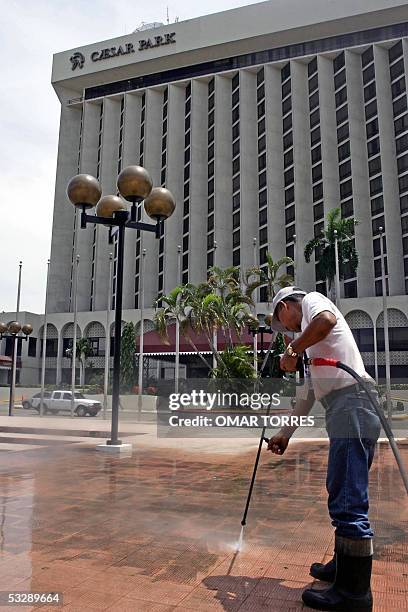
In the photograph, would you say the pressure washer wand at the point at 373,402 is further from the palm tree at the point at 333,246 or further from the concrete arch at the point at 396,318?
the concrete arch at the point at 396,318

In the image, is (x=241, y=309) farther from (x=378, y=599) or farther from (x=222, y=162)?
(x=222, y=162)

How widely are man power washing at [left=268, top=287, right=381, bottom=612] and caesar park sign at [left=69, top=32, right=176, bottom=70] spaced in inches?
2657

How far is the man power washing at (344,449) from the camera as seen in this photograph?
2.53 meters

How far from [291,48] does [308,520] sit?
63.3m

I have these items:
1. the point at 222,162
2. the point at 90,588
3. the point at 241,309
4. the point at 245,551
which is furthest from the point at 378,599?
the point at 222,162

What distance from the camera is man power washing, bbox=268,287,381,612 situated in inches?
99.6

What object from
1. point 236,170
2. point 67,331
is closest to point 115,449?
point 67,331

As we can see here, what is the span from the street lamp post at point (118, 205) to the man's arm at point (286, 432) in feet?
21.9

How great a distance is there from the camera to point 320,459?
917 centimetres

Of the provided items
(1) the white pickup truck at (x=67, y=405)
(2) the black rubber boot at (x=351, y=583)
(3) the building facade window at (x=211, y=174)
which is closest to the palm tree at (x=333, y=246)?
(3) the building facade window at (x=211, y=174)

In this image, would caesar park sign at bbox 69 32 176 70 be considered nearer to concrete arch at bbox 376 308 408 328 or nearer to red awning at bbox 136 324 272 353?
red awning at bbox 136 324 272 353

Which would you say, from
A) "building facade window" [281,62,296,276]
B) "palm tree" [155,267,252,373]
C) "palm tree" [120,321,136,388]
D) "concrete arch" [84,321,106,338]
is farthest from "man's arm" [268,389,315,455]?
"concrete arch" [84,321,106,338]

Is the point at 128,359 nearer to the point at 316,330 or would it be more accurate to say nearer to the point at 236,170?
the point at 236,170

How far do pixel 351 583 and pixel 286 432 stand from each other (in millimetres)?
959
